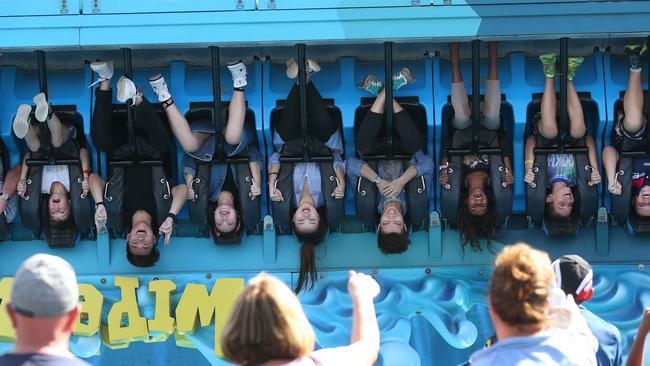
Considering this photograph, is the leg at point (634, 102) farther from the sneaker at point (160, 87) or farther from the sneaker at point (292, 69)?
the sneaker at point (160, 87)

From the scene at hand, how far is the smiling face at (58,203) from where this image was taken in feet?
21.7

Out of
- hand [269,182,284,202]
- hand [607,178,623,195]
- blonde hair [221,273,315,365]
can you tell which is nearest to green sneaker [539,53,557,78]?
hand [607,178,623,195]

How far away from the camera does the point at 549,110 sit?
636cm

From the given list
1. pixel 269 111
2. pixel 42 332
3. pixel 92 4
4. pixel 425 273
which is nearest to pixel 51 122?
pixel 92 4

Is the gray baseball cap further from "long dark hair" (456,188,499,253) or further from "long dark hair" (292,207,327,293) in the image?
"long dark hair" (456,188,499,253)

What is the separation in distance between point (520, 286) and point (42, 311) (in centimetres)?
136

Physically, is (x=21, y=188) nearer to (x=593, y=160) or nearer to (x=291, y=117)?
(x=291, y=117)

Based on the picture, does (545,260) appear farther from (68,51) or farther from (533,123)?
(68,51)

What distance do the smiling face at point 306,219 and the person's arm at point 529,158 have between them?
1276 millimetres

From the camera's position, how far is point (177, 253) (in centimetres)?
674

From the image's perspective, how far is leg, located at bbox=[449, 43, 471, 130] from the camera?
6.39 m

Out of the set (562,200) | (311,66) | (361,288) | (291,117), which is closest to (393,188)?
(291,117)

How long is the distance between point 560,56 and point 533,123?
49 centimetres

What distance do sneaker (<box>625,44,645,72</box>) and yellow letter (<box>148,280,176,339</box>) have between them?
118 inches
